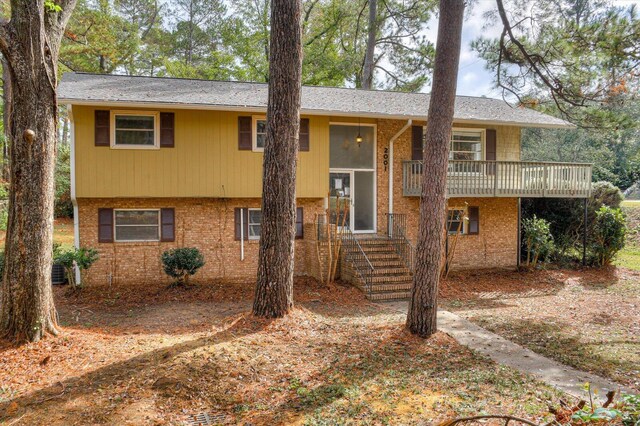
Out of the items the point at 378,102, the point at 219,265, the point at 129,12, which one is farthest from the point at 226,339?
the point at 129,12

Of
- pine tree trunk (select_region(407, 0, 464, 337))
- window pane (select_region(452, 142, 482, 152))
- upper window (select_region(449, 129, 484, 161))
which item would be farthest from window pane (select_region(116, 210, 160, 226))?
window pane (select_region(452, 142, 482, 152))

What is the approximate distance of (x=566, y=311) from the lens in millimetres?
9523

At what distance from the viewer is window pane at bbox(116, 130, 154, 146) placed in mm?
11188

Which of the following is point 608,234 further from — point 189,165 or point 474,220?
point 189,165

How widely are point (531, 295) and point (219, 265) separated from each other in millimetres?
8512

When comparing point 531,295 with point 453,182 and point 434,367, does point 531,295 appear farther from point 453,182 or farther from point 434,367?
point 434,367

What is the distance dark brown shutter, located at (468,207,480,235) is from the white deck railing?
1.24 m

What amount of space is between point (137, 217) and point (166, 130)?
247 centimetres

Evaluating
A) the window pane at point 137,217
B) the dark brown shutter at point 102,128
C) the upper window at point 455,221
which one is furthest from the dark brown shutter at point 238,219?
→ the upper window at point 455,221

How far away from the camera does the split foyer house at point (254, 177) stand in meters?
11.1

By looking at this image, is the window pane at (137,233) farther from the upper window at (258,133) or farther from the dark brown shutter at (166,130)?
the upper window at (258,133)

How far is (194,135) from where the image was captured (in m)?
11.5

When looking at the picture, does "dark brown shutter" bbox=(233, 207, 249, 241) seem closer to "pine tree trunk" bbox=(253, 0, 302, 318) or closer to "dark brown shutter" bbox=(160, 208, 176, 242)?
"dark brown shutter" bbox=(160, 208, 176, 242)

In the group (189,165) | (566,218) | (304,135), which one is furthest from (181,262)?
(566,218)
